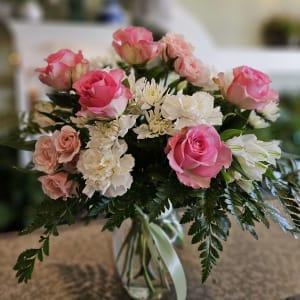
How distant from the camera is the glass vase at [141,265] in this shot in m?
0.70

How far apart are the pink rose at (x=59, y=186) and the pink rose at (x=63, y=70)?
0.52ft

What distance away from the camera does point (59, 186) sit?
22.6 inches

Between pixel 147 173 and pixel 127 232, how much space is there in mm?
182

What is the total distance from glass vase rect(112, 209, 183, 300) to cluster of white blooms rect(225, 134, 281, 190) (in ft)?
0.57

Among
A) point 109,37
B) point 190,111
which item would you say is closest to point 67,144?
point 190,111

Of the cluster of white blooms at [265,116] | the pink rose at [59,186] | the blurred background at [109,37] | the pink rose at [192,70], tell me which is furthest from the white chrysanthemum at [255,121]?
the blurred background at [109,37]

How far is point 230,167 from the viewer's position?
56cm

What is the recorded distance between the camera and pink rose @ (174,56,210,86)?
2.06ft

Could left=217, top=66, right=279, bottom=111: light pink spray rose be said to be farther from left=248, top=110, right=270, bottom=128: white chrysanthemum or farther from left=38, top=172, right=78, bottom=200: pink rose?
left=38, top=172, right=78, bottom=200: pink rose

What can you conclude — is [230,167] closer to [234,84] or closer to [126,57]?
[234,84]

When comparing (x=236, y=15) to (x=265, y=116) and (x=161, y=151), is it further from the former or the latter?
(x=161, y=151)

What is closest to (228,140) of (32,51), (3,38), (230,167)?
(230,167)

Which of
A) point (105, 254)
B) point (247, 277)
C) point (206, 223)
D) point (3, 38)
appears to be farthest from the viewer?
point (3, 38)

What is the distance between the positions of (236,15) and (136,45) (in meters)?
2.90
